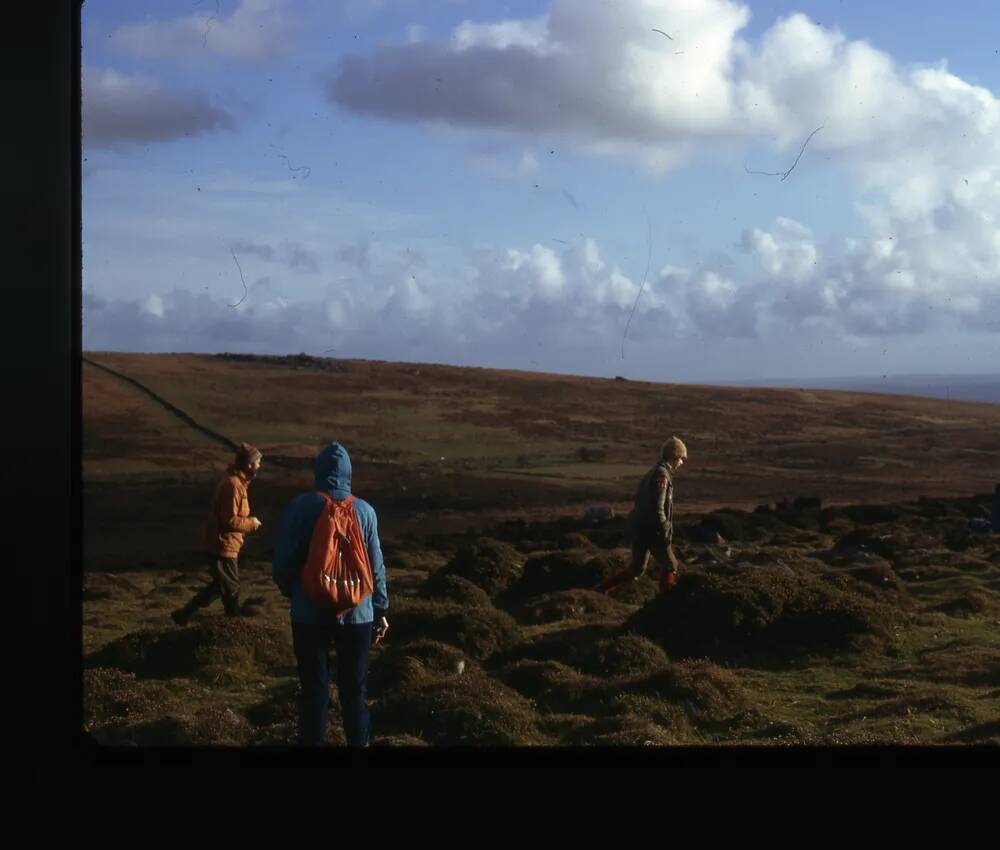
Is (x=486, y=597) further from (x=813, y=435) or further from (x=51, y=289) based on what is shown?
(x=813, y=435)

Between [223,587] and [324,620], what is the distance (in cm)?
514

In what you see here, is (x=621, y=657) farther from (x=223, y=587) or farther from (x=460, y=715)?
(x=223, y=587)

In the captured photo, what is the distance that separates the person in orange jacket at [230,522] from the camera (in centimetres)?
1048

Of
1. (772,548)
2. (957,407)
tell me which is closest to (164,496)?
(772,548)

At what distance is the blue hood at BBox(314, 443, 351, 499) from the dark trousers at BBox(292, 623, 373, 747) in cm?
69

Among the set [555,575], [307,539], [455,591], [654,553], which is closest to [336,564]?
[307,539]

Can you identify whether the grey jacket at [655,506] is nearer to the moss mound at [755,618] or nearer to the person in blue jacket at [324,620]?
the moss mound at [755,618]

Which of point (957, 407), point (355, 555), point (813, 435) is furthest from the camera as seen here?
point (957, 407)

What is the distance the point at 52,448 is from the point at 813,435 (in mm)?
36597

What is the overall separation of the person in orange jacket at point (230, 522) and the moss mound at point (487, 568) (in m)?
3.92

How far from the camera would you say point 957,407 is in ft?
149

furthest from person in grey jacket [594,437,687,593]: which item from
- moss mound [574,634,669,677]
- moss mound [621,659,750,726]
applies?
moss mound [621,659,750,726]

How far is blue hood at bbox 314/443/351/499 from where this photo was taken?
651cm

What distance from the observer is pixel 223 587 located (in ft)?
37.2
